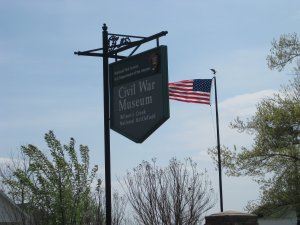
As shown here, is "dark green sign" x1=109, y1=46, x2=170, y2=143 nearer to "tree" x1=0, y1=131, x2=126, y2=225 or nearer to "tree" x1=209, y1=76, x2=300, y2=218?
"tree" x1=0, y1=131, x2=126, y2=225

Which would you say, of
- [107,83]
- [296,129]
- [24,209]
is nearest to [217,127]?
[296,129]

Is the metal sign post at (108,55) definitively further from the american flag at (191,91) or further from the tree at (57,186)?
the american flag at (191,91)

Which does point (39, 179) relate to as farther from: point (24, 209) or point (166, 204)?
point (166, 204)

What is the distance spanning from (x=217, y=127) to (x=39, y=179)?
1785 centimetres

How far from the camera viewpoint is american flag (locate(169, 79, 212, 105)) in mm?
23016

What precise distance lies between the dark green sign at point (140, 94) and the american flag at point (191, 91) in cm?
1341

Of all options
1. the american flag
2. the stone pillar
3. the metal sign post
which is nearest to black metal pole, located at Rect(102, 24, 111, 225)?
the metal sign post

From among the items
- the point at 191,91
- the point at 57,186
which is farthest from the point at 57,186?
the point at 191,91

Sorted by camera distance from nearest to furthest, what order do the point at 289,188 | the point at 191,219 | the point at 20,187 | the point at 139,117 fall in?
the point at 139,117, the point at 20,187, the point at 191,219, the point at 289,188

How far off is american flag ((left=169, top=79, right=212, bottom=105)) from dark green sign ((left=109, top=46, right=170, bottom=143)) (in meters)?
13.4

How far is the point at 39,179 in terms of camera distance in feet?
42.4

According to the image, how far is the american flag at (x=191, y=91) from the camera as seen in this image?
23.0 metres

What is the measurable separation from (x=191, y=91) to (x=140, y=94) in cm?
1592

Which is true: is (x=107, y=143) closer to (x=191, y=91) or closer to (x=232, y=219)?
(x=232, y=219)
